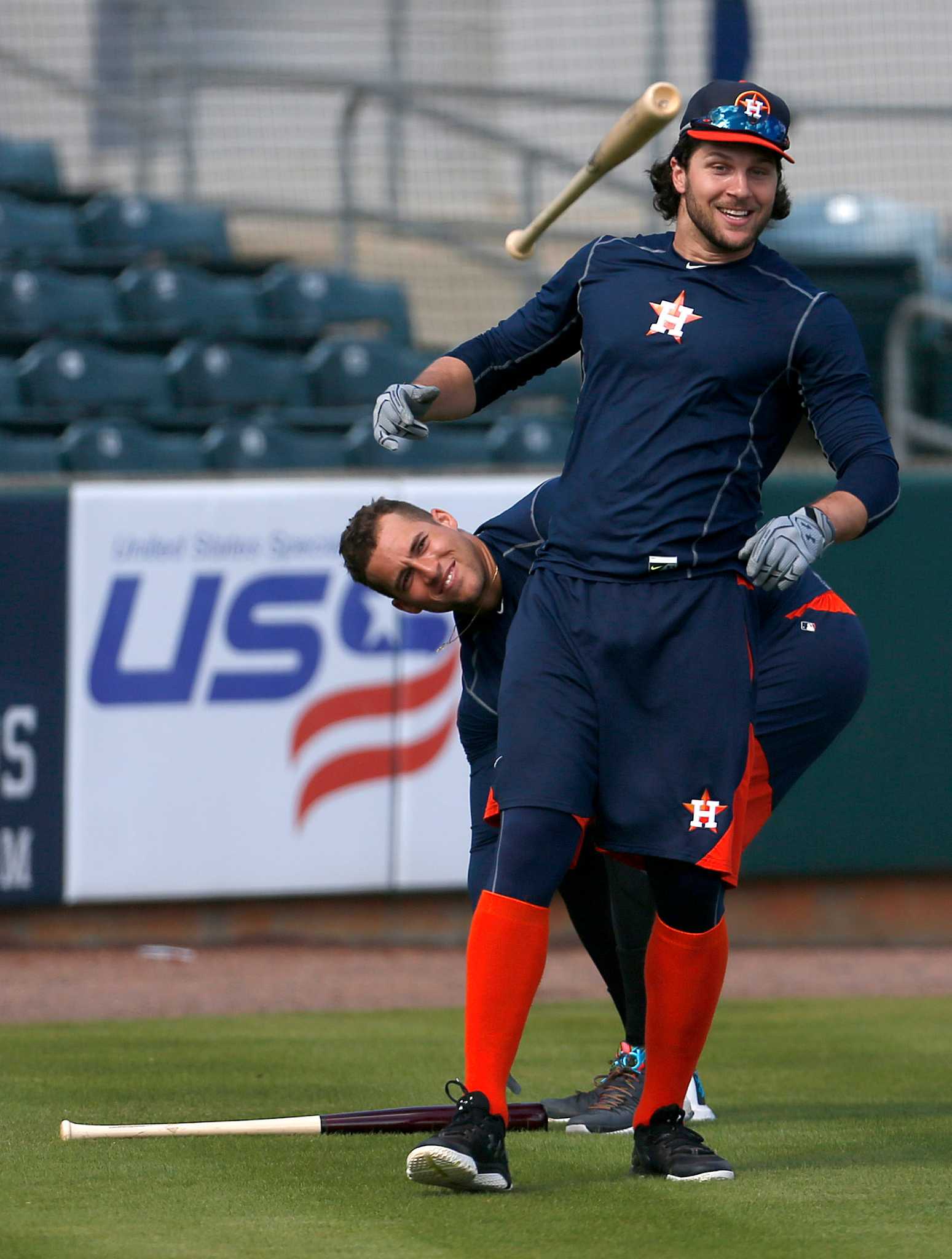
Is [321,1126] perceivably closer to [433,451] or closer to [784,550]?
[784,550]

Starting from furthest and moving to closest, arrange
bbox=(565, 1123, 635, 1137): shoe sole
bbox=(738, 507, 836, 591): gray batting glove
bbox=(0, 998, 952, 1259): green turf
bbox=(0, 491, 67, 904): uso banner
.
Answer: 1. bbox=(0, 491, 67, 904): uso banner
2. bbox=(565, 1123, 635, 1137): shoe sole
3. bbox=(738, 507, 836, 591): gray batting glove
4. bbox=(0, 998, 952, 1259): green turf

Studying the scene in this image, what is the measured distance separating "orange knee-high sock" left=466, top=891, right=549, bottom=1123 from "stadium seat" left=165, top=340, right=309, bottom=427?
6.16 m

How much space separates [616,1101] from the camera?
434cm

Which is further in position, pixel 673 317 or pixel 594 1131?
pixel 594 1131

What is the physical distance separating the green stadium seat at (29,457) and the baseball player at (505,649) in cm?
456

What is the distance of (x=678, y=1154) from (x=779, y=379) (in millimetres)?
1369

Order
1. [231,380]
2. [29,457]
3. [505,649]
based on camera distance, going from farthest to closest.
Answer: [231,380]
[29,457]
[505,649]

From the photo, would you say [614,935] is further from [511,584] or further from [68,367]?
[68,367]

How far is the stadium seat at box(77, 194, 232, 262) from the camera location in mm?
10742

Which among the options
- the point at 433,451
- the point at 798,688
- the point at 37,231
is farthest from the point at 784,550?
the point at 37,231

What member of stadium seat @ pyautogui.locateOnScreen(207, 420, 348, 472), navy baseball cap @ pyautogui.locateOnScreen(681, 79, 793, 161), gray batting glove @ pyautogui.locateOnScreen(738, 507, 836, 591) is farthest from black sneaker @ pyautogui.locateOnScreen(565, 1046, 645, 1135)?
stadium seat @ pyautogui.locateOnScreen(207, 420, 348, 472)

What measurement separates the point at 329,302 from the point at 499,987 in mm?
7741

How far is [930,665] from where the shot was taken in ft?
25.6

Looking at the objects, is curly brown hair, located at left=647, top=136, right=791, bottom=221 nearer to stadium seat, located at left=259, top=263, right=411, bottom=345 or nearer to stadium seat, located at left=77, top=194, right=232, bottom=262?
stadium seat, located at left=259, top=263, right=411, bottom=345
